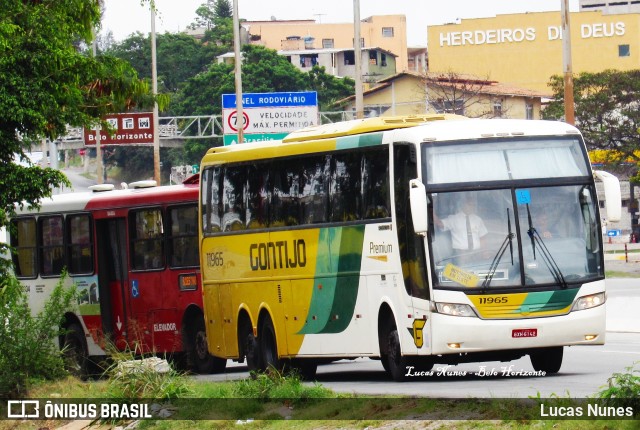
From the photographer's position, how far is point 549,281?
53.7 ft

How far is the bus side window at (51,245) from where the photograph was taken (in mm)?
25734

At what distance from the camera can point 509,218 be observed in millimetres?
16500

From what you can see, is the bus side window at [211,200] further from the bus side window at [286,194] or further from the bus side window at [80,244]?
the bus side window at [80,244]

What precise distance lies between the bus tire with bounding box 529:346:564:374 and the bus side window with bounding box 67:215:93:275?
9618 millimetres

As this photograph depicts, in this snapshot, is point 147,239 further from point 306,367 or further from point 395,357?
point 395,357

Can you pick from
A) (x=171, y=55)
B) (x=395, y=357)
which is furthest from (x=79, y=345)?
(x=171, y=55)

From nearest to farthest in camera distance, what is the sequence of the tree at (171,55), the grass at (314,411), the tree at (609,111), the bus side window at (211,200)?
the grass at (314,411)
the bus side window at (211,200)
the tree at (609,111)
the tree at (171,55)

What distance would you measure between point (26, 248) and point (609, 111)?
61.2m

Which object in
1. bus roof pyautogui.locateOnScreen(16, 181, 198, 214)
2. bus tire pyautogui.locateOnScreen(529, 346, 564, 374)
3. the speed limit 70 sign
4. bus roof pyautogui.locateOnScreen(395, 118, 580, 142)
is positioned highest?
the speed limit 70 sign

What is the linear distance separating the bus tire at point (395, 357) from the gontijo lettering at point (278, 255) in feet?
7.05

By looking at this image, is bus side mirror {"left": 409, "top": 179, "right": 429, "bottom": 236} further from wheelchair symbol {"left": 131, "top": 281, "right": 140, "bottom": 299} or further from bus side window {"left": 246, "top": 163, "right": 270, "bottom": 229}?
wheelchair symbol {"left": 131, "top": 281, "right": 140, "bottom": 299}

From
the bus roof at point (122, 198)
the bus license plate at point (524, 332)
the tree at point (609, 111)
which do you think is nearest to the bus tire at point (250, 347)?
the bus roof at point (122, 198)

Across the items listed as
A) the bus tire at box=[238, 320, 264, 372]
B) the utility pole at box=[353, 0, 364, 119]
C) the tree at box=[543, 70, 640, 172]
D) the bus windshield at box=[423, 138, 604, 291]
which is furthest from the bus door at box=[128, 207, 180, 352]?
the tree at box=[543, 70, 640, 172]

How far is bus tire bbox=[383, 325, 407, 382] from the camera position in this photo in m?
17.1
